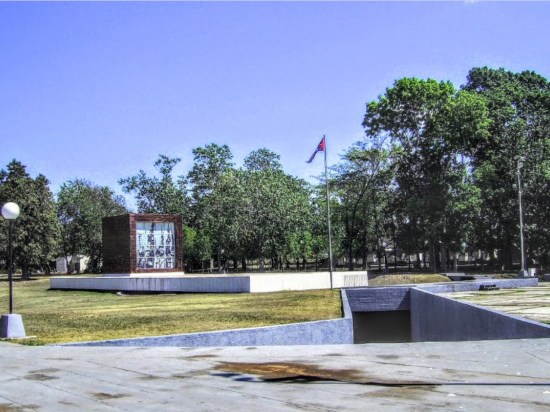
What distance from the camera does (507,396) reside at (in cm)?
684

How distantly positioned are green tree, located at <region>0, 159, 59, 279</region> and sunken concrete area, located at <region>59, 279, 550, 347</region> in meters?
50.5

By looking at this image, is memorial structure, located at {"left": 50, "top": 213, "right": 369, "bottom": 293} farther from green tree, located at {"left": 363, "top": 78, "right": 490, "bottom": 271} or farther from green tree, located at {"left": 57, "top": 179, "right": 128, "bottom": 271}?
green tree, located at {"left": 57, "top": 179, "right": 128, "bottom": 271}

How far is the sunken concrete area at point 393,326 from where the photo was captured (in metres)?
13.7

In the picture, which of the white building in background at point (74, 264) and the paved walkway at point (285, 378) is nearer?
the paved walkway at point (285, 378)

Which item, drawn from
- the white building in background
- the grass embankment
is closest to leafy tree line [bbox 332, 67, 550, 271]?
the grass embankment

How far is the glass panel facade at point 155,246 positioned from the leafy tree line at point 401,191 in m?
17.2

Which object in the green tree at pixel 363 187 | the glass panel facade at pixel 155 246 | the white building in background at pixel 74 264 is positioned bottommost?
the white building in background at pixel 74 264

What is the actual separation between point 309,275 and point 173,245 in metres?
17.3

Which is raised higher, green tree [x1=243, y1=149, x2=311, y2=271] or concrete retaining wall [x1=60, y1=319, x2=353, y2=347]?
green tree [x1=243, y1=149, x2=311, y2=271]

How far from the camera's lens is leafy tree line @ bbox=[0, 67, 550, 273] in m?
54.8

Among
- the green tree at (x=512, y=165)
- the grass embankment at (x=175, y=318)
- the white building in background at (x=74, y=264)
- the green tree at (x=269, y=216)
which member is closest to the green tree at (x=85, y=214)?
the white building in background at (x=74, y=264)

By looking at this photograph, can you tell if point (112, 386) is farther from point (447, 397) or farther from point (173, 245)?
point (173, 245)

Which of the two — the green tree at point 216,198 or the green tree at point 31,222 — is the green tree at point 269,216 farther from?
the green tree at point 31,222

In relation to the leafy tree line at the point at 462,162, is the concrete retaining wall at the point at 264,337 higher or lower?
lower
